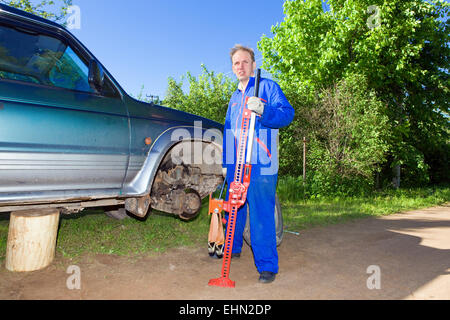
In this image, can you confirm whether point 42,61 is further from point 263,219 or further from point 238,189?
point 263,219

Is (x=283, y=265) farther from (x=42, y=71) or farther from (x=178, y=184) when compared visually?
(x=42, y=71)

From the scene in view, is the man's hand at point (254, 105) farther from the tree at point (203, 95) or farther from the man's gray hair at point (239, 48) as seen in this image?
the tree at point (203, 95)

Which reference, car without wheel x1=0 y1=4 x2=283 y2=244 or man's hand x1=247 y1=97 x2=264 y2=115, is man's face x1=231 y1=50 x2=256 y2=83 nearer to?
man's hand x1=247 y1=97 x2=264 y2=115

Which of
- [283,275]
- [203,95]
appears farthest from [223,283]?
[203,95]

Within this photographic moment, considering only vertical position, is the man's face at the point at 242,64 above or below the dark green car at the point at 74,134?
above

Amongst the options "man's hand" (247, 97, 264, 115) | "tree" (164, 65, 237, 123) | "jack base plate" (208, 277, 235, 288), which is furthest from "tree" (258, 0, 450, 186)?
"jack base plate" (208, 277, 235, 288)

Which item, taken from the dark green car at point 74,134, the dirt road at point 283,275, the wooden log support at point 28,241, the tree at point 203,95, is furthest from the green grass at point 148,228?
the tree at point 203,95

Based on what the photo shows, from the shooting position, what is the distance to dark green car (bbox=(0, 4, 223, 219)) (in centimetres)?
271

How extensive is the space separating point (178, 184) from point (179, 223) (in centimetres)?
188

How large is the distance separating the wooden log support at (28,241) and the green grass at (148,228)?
446mm

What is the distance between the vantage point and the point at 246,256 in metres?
4.00

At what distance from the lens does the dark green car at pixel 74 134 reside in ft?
8.91

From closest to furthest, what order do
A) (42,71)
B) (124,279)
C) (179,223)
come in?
1. (124,279)
2. (42,71)
3. (179,223)
